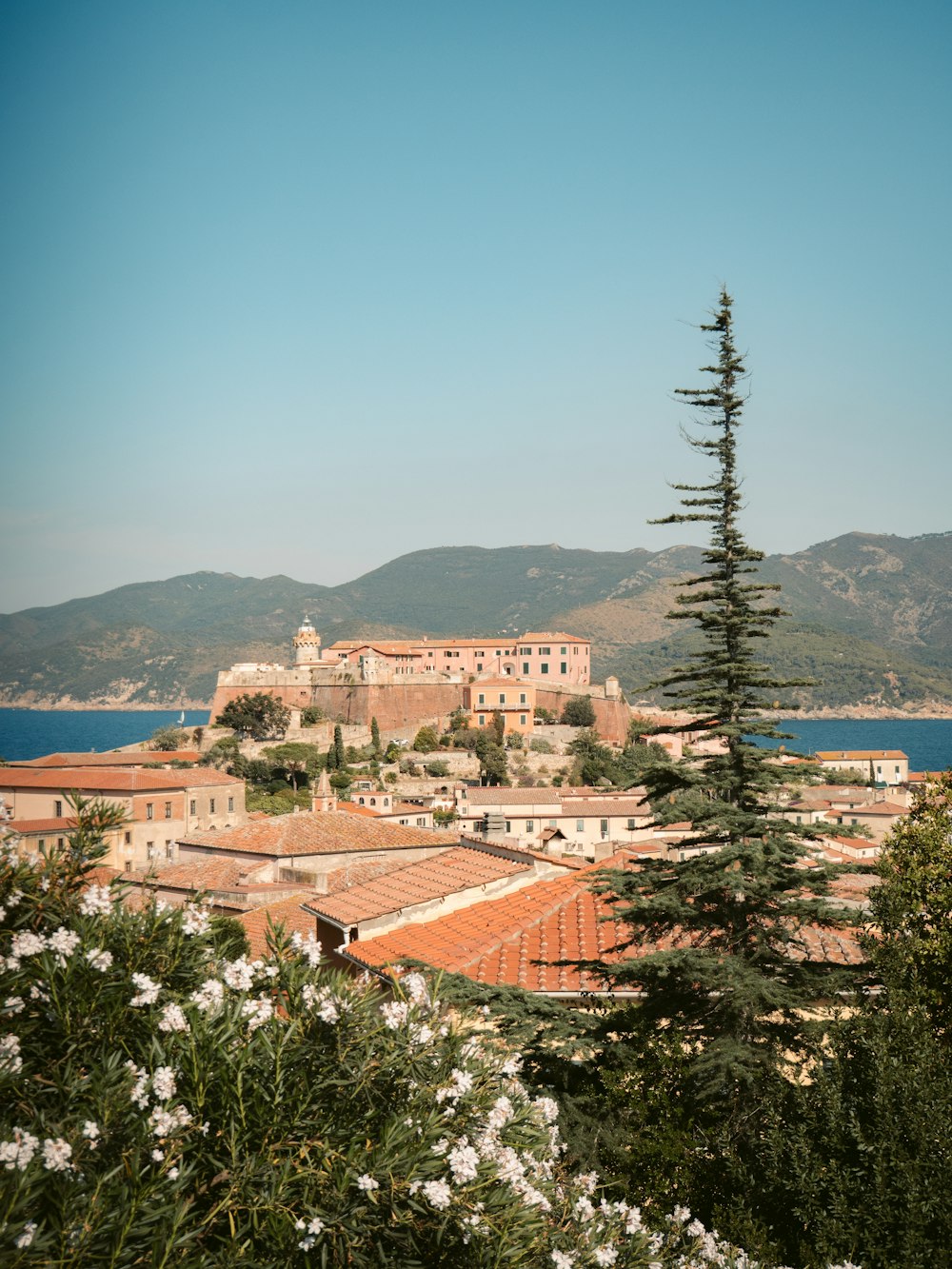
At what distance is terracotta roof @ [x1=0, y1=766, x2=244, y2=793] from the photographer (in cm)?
4475

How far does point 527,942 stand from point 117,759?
199 ft

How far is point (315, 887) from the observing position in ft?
89.6

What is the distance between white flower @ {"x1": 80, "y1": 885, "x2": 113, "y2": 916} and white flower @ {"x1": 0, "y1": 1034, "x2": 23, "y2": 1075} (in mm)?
747

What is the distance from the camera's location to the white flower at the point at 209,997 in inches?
188

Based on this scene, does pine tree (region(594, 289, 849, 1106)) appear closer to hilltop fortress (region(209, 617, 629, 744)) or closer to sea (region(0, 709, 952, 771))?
hilltop fortress (region(209, 617, 629, 744))

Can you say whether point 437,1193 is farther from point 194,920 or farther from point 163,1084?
point 194,920

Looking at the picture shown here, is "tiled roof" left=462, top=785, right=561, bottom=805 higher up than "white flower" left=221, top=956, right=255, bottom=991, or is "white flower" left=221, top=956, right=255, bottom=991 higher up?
"white flower" left=221, top=956, right=255, bottom=991

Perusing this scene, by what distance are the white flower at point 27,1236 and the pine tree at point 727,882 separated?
18.8 ft

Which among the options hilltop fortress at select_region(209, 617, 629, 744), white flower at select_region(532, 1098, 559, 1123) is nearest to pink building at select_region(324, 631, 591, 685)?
hilltop fortress at select_region(209, 617, 629, 744)

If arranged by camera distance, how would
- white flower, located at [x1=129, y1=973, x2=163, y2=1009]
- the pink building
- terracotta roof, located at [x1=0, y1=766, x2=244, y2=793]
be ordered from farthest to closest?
1. the pink building
2. terracotta roof, located at [x1=0, y1=766, x2=244, y2=793]
3. white flower, located at [x1=129, y1=973, x2=163, y2=1009]

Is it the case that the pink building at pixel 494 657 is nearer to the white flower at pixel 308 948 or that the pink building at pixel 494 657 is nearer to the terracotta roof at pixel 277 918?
the terracotta roof at pixel 277 918

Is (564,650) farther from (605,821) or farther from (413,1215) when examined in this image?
(413,1215)

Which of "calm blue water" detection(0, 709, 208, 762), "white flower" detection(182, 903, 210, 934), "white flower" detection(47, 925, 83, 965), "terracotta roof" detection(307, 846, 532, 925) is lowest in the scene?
"calm blue water" detection(0, 709, 208, 762)

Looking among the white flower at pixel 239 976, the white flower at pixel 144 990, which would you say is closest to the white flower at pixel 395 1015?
the white flower at pixel 239 976
